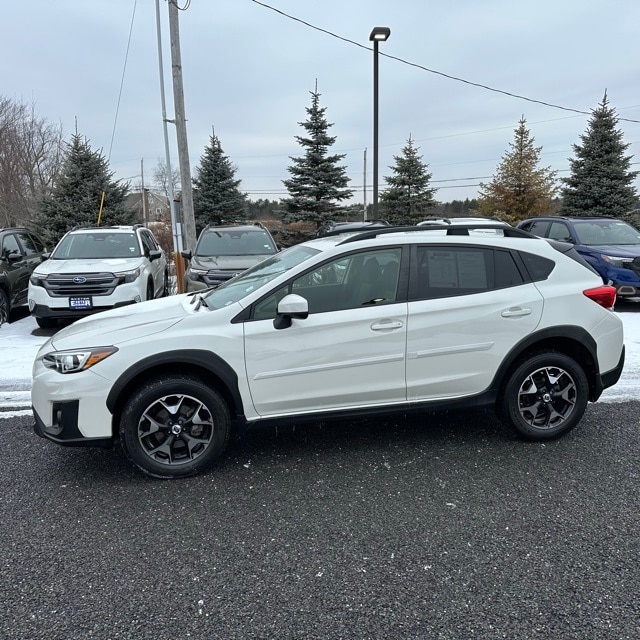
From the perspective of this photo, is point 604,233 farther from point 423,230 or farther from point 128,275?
point 128,275

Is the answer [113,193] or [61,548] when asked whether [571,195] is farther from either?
[61,548]

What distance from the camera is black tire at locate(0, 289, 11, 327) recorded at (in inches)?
337

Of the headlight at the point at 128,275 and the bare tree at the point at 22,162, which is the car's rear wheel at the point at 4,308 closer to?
the headlight at the point at 128,275

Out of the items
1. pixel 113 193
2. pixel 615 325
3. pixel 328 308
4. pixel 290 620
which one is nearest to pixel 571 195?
pixel 113 193

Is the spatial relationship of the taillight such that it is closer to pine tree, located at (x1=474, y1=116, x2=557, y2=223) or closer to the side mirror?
the side mirror

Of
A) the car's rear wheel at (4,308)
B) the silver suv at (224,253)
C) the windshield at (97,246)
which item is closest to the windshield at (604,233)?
the silver suv at (224,253)

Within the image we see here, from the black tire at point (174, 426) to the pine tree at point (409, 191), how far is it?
23.8 metres

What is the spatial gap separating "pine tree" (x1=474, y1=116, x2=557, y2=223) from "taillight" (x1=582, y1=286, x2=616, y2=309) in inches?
828

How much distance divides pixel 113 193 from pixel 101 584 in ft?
65.8

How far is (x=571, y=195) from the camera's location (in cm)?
2236

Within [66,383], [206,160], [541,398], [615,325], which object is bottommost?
[541,398]

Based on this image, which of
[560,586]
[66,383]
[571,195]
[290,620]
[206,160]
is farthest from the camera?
[206,160]

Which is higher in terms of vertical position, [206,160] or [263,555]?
[206,160]

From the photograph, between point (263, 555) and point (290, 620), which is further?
point (263, 555)
